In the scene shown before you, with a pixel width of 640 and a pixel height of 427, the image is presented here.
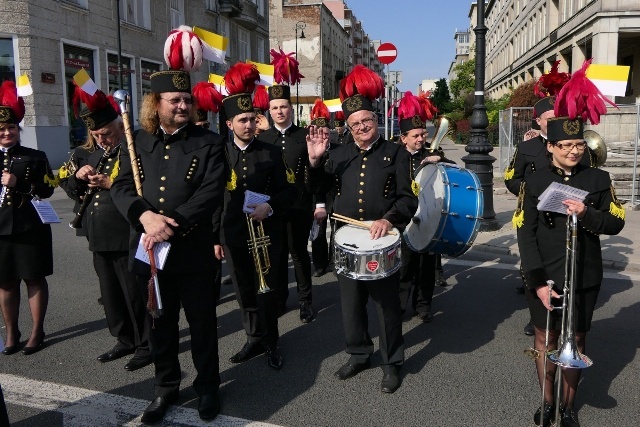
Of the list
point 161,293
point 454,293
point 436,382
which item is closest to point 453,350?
point 436,382

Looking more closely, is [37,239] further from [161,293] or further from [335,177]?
[335,177]

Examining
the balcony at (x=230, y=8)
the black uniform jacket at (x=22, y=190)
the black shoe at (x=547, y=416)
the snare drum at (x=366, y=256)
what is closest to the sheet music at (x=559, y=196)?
the snare drum at (x=366, y=256)

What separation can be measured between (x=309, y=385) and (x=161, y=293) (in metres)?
1.35

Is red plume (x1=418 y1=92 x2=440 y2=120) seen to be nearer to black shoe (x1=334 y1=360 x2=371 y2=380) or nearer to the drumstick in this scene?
the drumstick

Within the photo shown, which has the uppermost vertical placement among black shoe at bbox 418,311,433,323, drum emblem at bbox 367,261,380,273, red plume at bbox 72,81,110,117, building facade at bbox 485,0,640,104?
building facade at bbox 485,0,640,104

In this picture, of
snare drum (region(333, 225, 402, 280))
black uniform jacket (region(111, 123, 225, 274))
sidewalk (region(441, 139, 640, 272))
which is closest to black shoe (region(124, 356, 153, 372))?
black uniform jacket (region(111, 123, 225, 274))

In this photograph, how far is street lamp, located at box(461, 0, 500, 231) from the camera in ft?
32.2

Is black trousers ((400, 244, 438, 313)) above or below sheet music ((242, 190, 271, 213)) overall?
below

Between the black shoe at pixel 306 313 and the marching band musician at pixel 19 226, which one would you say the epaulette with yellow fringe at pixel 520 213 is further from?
the marching band musician at pixel 19 226

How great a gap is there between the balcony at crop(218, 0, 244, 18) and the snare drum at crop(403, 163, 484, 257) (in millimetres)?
30299

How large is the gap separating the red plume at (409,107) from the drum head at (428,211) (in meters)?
1.15

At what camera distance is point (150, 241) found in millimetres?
3506

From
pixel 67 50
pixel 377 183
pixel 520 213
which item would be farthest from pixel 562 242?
pixel 67 50

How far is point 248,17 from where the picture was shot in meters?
36.6
